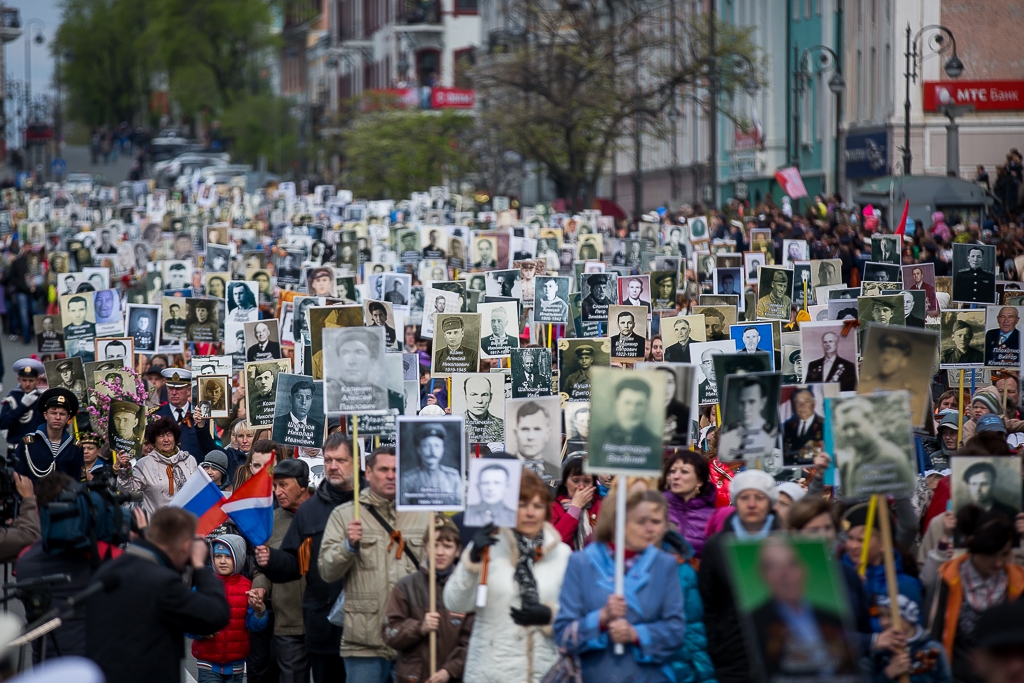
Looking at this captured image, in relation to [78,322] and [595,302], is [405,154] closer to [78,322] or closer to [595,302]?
[78,322]

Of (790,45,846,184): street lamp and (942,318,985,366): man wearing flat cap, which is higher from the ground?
A: (790,45,846,184): street lamp

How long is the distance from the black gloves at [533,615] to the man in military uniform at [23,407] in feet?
20.7

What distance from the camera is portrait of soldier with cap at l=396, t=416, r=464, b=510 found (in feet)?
25.1

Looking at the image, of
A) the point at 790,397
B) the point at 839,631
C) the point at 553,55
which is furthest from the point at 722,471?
the point at 553,55

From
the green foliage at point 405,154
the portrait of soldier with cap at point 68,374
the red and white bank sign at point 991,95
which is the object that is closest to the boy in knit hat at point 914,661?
the portrait of soldier with cap at point 68,374

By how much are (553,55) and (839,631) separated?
36.3m

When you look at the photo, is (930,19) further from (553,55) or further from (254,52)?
(254,52)

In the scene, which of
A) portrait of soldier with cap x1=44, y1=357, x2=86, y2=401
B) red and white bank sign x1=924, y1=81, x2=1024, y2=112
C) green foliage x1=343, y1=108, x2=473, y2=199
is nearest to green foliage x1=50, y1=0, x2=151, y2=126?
green foliage x1=343, y1=108, x2=473, y2=199

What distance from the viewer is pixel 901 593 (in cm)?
670

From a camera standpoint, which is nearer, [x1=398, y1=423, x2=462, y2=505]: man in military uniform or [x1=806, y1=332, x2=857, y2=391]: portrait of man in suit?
[x1=398, y1=423, x2=462, y2=505]: man in military uniform

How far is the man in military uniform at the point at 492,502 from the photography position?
7.06 meters

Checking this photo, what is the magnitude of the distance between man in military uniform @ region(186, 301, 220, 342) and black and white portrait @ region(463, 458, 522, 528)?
10.8 metres

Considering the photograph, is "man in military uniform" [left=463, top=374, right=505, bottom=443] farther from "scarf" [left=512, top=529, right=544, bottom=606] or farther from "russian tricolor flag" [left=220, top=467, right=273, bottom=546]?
"scarf" [left=512, top=529, right=544, bottom=606]

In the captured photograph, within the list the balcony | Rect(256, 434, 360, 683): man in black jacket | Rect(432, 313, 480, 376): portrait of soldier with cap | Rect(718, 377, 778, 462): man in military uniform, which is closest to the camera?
Rect(718, 377, 778, 462): man in military uniform
